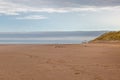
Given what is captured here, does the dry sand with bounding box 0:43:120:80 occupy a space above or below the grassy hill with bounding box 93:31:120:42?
below

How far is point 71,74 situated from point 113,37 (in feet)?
71.8

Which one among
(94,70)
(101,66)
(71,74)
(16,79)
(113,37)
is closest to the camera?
(16,79)

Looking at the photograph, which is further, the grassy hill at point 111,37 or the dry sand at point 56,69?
the grassy hill at point 111,37

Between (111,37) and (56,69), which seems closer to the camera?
(56,69)

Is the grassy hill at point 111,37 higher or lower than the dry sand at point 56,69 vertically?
higher

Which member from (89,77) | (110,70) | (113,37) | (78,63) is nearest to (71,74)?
(89,77)

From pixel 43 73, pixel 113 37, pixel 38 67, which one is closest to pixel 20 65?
pixel 38 67

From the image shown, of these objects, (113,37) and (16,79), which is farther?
(113,37)

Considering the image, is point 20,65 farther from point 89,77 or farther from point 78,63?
point 89,77

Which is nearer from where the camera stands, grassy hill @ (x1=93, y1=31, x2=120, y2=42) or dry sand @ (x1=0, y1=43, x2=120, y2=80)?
dry sand @ (x1=0, y1=43, x2=120, y2=80)

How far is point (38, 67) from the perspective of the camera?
13.5 m

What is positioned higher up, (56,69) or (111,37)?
(111,37)

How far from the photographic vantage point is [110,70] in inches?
501

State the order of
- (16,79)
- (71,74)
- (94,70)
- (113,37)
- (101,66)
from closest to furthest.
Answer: (16,79) → (71,74) → (94,70) → (101,66) → (113,37)
